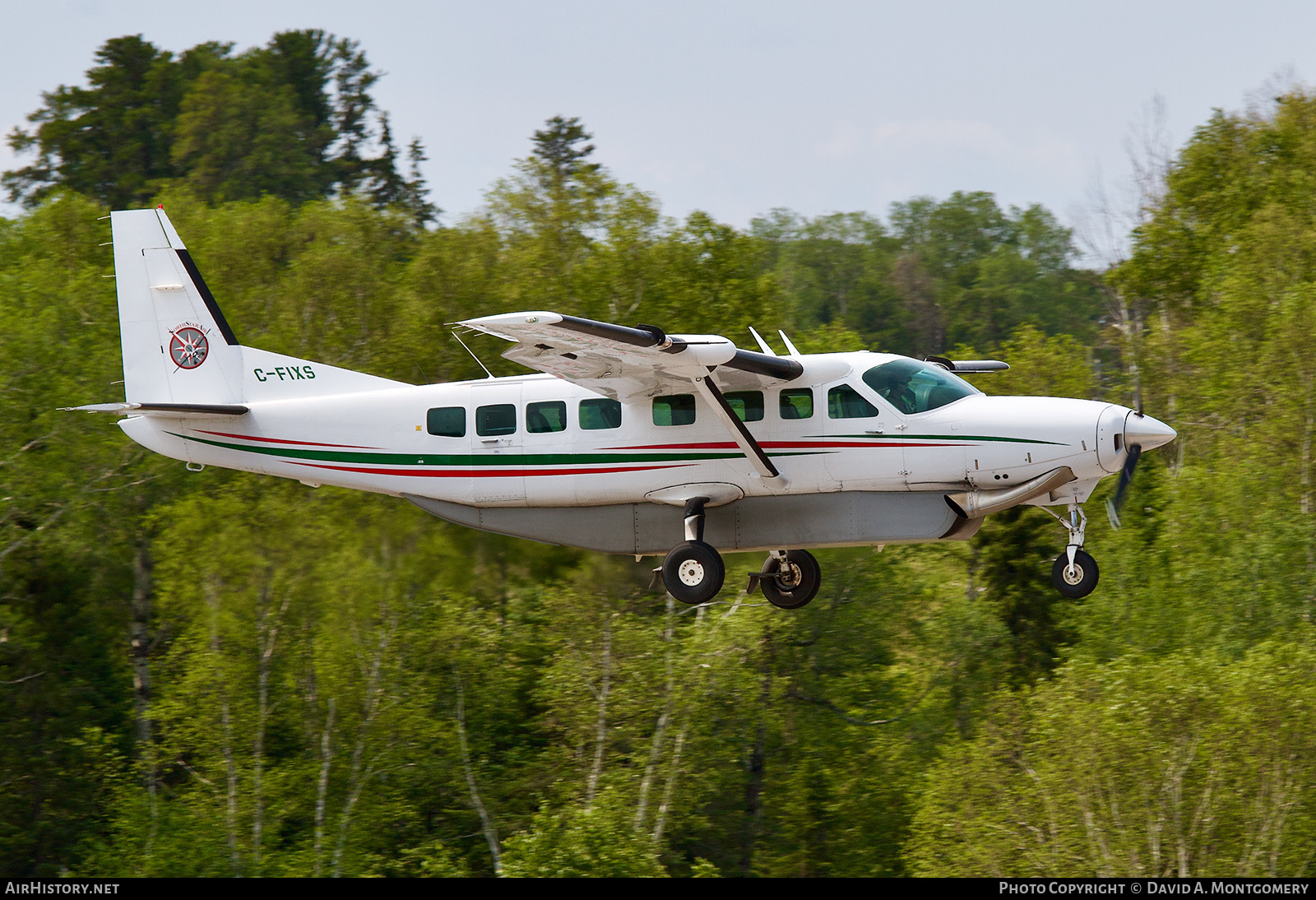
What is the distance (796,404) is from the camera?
16062 millimetres

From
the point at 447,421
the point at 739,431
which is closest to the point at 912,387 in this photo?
the point at 739,431

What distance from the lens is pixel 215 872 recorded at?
95.9ft

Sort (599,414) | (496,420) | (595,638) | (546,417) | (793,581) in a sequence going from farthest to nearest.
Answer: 1. (595,638)
2. (793,581)
3. (496,420)
4. (546,417)
5. (599,414)

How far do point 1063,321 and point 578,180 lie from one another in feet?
108

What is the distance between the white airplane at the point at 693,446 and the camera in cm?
1555

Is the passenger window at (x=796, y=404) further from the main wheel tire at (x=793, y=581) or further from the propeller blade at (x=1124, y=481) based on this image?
the propeller blade at (x=1124, y=481)

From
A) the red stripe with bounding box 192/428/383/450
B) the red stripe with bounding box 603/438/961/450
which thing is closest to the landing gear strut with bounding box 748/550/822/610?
the red stripe with bounding box 603/438/961/450

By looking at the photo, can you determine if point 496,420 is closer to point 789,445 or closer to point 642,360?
point 642,360

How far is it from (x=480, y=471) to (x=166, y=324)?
16.2 feet

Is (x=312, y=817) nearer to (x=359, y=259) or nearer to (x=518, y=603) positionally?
(x=518, y=603)

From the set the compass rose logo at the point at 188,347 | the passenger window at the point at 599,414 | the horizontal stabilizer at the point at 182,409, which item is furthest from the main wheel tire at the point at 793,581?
the compass rose logo at the point at 188,347

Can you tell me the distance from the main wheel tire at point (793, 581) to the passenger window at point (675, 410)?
2.20m

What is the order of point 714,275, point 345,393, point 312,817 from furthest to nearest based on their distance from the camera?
1. point 714,275
2. point 312,817
3. point 345,393

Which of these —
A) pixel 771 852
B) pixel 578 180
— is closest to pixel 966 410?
pixel 771 852
